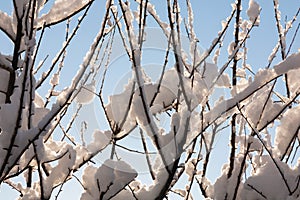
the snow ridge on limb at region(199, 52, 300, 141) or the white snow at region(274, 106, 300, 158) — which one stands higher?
the snow ridge on limb at region(199, 52, 300, 141)

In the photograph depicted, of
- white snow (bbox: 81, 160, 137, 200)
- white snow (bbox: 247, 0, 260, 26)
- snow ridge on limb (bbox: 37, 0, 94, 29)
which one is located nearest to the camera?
white snow (bbox: 81, 160, 137, 200)

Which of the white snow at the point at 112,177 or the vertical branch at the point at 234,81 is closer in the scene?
the white snow at the point at 112,177

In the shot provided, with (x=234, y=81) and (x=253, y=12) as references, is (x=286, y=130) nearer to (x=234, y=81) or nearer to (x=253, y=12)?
(x=234, y=81)

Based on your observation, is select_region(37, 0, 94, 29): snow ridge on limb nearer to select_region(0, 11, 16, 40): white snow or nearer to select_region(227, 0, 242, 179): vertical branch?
select_region(0, 11, 16, 40): white snow

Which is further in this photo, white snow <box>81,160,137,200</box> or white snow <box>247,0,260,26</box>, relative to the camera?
white snow <box>247,0,260,26</box>

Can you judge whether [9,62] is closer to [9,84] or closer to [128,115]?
[9,84]

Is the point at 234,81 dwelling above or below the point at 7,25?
below

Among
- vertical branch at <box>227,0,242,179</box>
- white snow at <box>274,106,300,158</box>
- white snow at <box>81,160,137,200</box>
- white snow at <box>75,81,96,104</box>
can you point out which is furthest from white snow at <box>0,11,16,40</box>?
white snow at <box>274,106,300,158</box>

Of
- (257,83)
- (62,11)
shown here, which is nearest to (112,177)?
(257,83)

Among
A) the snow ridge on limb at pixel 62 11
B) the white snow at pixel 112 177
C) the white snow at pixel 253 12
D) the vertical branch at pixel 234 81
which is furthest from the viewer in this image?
the white snow at pixel 253 12

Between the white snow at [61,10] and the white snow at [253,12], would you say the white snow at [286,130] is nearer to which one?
the white snow at [253,12]

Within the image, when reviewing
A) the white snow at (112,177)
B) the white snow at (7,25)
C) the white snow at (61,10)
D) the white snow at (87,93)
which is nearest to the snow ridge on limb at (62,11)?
the white snow at (61,10)

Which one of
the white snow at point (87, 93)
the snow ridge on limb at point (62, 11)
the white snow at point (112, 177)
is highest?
the snow ridge on limb at point (62, 11)

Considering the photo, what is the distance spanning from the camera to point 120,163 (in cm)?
163
